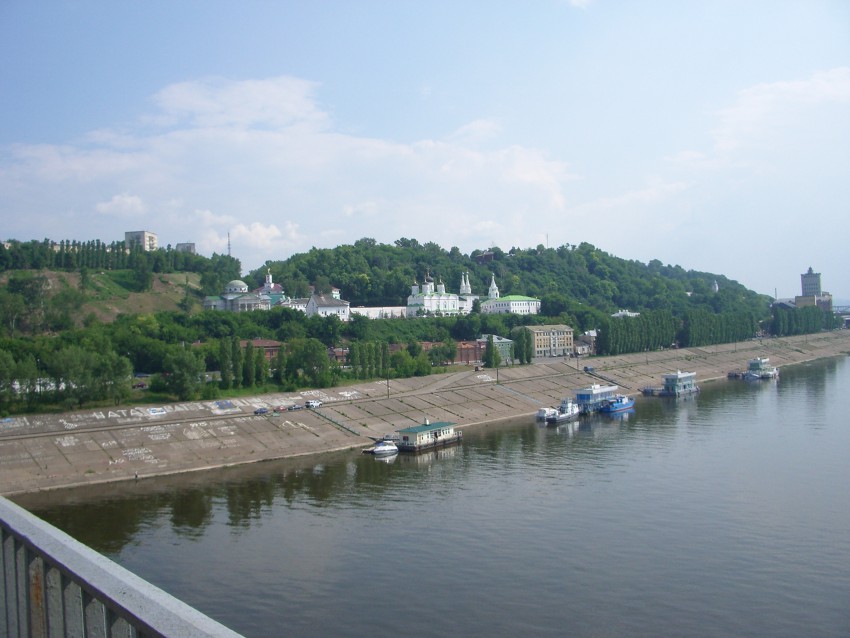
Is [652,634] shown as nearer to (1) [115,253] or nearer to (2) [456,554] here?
(2) [456,554]

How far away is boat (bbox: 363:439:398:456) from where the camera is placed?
26.5 metres

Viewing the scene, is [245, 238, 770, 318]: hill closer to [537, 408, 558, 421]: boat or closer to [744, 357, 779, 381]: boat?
[744, 357, 779, 381]: boat

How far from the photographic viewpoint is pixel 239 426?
28.1 m

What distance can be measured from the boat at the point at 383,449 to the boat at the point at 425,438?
0.45 m

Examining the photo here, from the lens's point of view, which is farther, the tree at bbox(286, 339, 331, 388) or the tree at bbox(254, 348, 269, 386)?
the tree at bbox(286, 339, 331, 388)

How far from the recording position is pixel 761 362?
170 ft

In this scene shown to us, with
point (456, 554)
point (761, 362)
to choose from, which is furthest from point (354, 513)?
point (761, 362)

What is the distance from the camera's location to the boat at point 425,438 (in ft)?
90.0

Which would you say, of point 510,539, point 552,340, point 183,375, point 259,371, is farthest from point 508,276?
point 510,539

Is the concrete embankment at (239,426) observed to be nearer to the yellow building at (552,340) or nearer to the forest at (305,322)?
the forest at (305,322)

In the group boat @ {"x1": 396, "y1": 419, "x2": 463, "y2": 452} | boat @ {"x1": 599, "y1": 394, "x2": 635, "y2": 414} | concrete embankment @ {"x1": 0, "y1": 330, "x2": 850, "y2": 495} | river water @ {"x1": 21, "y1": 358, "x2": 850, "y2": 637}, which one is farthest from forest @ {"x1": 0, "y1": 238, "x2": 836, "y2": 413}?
boat @ {"x1": 599, "y1": 394, "x2": 635, "y2": 414}

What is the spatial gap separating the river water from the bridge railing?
706 cm

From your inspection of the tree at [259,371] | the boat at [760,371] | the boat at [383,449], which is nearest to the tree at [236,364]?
the tree at [259,371]

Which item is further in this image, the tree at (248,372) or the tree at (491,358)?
the tree at (491,358)
